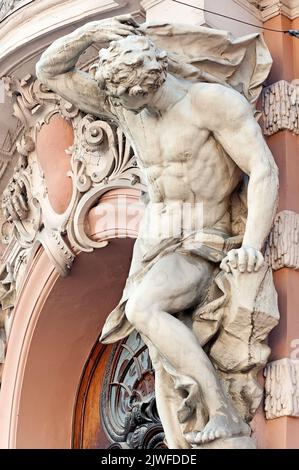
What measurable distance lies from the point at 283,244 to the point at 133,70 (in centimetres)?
101

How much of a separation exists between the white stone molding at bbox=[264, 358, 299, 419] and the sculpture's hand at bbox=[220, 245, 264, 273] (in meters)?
0.48

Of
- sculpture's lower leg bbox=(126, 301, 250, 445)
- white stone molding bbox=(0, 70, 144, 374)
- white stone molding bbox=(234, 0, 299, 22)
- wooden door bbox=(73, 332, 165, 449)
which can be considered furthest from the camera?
wooden door bbox=(73, 332, 165, 449)

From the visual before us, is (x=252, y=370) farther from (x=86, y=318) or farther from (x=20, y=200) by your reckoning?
(x=20, y=200)

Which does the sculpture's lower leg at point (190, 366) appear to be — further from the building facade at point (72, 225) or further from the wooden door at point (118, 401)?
the wooden door at point (118, 401)

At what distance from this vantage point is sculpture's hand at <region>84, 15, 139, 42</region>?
5.43 m

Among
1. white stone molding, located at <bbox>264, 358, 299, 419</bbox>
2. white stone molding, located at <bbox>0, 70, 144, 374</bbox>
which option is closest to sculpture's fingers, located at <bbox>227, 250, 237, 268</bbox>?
white stone molding, located at <bbox>264, 358, 299, 419</bbox>

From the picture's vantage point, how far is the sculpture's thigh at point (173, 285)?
17.0ft

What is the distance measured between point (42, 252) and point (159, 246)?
179 centimetres

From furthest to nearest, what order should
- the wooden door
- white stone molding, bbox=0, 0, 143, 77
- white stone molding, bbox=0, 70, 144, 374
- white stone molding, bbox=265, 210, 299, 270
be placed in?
the wooden door → white stone molding, bbox=0, 70, 144, 374 → white stone molding, bbox=0, 0, 143, 77 → white stone molding, bbox=265, 210, 299, 270

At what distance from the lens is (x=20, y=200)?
7316 mm

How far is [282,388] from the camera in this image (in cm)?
524

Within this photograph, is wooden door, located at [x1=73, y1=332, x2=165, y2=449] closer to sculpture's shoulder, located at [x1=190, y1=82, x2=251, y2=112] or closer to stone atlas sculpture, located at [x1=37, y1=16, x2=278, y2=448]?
stone atlas sculpture, located at [x1=37, y1=16, x2=278, y2=448]

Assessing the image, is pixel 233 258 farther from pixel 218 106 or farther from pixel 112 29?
pixel 112 29
